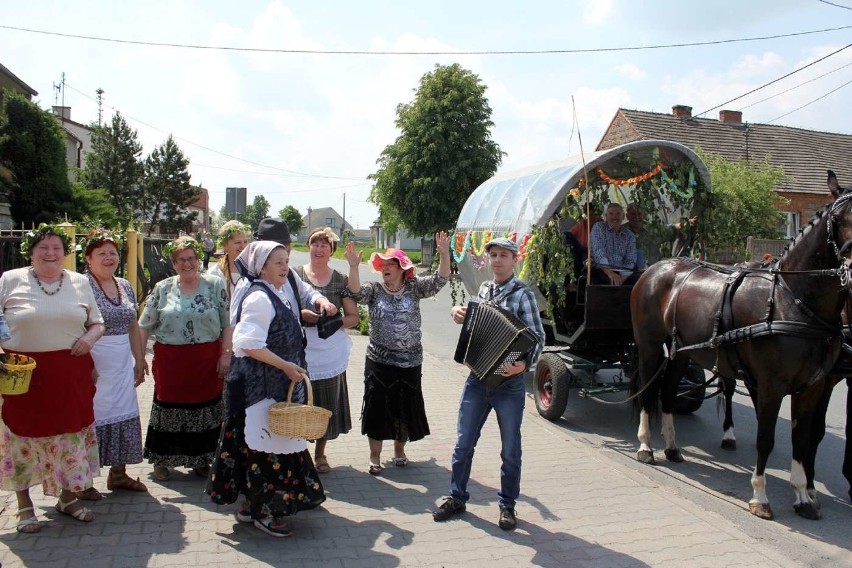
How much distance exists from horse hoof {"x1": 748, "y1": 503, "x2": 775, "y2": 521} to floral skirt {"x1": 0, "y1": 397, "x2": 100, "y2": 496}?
4539 millimetres

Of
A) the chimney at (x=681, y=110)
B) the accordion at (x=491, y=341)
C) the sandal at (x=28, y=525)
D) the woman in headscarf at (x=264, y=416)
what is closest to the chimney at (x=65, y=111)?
the chimney at (x=681, y=110)

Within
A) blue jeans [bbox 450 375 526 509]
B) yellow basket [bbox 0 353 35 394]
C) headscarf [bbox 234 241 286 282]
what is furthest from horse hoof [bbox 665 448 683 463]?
yellow basket [bbox 0 353 35 394]

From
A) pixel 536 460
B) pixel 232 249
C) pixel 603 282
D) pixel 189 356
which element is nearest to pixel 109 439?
pixel 189 356

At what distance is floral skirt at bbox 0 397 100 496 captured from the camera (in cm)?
427

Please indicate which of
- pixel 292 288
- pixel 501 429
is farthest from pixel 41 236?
pixel 501 429

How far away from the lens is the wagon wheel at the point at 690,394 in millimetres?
7586

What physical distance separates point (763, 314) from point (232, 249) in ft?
14.0

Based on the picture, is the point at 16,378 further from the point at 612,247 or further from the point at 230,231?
the point at 612,247

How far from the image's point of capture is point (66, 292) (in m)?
4.38

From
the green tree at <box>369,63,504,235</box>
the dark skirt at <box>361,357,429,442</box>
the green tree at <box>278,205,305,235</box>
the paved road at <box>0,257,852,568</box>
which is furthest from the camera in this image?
the green tree at <box>278,205,305,235</box>

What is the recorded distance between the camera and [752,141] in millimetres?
31719

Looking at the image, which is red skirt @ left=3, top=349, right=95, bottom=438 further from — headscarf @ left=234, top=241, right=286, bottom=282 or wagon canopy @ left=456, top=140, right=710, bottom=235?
wagon canopy @ left=456, top=140, right=710, bottom=235

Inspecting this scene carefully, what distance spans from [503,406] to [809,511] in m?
2.40

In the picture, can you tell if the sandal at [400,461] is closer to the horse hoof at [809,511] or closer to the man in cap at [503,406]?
the man in cap at [503,406]
